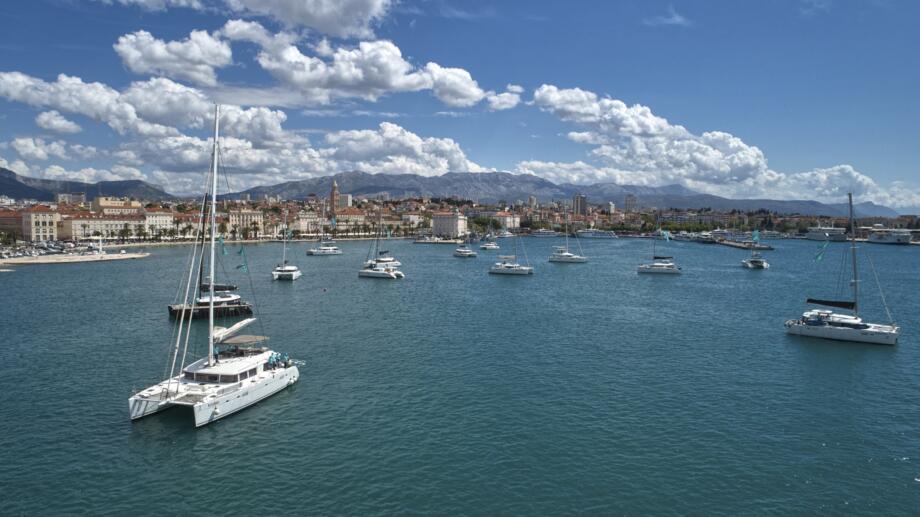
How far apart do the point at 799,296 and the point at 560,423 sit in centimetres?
3760

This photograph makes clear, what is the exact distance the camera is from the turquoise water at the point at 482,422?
45.8ft

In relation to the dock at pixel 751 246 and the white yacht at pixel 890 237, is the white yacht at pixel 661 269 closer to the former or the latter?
the dock at pixel 751 246

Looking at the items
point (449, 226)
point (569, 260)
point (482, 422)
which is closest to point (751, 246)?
point (569, 260)

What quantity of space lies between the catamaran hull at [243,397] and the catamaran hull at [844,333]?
24.4m

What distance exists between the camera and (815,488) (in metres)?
14.3

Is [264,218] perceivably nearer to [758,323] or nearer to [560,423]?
[758,323]

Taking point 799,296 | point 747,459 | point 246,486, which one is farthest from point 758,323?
point 246,486

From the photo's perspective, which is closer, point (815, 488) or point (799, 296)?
point (815, 488)

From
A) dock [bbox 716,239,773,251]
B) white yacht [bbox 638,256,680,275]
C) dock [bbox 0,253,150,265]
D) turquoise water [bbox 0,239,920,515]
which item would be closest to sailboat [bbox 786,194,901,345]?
turquoise water [bbox 0,239,920,515]

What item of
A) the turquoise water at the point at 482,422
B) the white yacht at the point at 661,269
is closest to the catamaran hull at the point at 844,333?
the turquoise water at the point at 482,422

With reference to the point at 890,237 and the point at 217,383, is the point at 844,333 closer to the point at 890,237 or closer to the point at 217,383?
the point at 217,383

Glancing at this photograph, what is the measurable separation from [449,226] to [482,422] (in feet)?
493

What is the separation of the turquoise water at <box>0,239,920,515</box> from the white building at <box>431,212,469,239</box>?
12820cm

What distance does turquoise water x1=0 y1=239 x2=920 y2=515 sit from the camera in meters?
14.0
